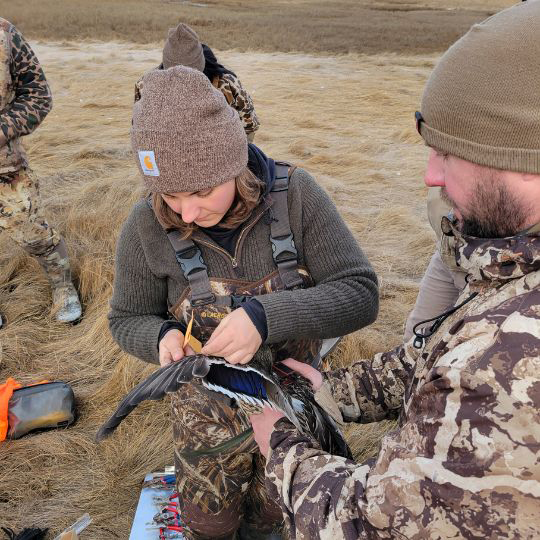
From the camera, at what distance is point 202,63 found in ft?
12.5

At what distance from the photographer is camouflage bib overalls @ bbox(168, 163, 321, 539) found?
2.11 meters

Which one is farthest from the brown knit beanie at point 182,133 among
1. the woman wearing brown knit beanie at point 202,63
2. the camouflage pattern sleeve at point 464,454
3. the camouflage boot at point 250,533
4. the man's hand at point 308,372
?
the woman wearing brown knit beanie at point 202,63

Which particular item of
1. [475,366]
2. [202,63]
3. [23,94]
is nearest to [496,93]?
[475,366]

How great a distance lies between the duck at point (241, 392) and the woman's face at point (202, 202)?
1.58 ft

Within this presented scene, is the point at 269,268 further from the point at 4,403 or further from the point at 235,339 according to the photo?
the point at 4,403

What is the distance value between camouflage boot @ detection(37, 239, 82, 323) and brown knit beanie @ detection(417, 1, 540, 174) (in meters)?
3.53

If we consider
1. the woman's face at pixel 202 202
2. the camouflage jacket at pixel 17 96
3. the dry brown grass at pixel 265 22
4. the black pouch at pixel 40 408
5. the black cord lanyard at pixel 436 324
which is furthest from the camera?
the dry brown grass at pixel 265 22

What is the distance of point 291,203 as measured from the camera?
2.15m

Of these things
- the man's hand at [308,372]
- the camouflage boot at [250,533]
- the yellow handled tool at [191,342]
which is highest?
the yellow handled tool at [191,342]

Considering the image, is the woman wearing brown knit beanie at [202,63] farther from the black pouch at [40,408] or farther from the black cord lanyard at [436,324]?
the black cord lanyard at [436,324]

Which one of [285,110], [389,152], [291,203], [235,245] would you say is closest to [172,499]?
[235,245]

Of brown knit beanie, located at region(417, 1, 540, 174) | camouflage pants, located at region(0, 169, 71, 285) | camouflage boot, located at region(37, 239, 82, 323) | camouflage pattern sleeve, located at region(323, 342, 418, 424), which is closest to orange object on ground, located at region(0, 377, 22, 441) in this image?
camouflage boot, located at region(37, 239, 82, 323)

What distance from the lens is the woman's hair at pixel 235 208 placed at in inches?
81.8

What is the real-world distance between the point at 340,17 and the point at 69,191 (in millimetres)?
22474
